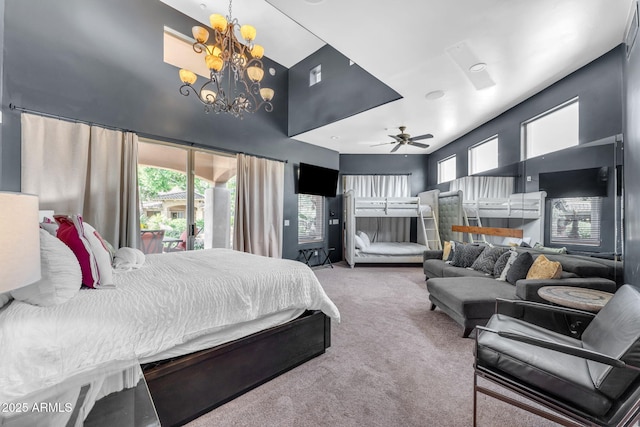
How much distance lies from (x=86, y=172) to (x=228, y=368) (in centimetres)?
290

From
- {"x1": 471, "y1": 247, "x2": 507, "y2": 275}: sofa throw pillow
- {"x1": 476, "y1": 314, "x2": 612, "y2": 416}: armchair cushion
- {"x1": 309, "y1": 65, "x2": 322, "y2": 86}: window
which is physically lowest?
{"x1": 476, "y1": 314, "x2": 612, "y2": 416}: armchair cushion

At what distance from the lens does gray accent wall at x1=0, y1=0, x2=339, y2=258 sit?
2.60m

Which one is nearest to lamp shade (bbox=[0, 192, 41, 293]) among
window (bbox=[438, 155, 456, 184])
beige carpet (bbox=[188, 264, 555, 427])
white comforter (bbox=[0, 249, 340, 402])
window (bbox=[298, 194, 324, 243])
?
white comforter (bbox=[0, 249, 340, 402])

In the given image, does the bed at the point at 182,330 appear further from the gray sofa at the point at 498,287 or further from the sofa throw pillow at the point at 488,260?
the sofa throw pillow at the point at 488,260

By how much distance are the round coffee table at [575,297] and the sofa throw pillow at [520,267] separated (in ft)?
2.01

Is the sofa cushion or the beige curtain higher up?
the beige curtain

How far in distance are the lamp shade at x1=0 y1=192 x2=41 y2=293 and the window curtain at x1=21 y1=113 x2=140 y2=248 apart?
2.65 m

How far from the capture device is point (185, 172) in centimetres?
394

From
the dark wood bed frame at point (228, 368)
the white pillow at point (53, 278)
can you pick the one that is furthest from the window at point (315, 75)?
the white pillow at point (53, 278)

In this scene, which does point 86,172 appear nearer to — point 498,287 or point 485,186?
point 498,287

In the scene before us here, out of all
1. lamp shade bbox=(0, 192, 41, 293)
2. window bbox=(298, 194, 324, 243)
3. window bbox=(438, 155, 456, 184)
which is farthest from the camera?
window bbox=(438, 155, 456, 184)

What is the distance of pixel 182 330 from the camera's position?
1438 mm

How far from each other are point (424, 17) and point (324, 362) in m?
3.00

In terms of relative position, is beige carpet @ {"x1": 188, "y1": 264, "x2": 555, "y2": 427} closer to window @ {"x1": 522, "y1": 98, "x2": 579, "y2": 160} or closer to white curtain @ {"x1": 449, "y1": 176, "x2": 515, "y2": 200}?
white curtain @ {"x1": 449, "y1": 176, "x2": 515, "y2": 200}
